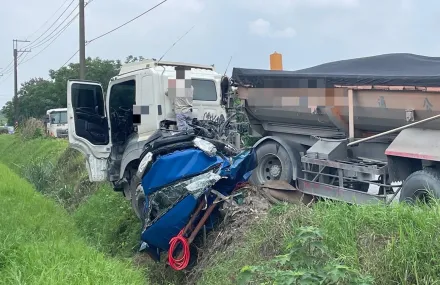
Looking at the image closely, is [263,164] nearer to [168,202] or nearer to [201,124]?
[201,124]

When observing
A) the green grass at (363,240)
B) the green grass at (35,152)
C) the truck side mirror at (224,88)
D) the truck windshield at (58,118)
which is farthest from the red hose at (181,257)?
the truck windshield at (58,118)

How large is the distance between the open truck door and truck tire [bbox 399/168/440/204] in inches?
220

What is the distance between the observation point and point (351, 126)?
6.82 m

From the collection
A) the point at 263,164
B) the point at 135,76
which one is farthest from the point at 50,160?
the point at 263,164

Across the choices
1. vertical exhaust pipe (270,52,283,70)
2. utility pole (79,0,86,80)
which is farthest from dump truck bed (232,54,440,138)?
utility pole (79,0,86,80)

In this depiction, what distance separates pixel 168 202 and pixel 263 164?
2.36 metres

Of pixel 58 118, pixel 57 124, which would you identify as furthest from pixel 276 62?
pixel 58 118

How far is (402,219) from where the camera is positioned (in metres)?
4.17

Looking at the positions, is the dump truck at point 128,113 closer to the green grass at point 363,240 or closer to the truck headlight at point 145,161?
the truck headlight at point 145,161

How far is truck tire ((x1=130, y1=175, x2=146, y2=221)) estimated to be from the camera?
7570 millimetres

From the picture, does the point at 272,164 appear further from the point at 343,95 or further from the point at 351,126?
the point at 343,95

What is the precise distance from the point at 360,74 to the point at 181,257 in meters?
3.31

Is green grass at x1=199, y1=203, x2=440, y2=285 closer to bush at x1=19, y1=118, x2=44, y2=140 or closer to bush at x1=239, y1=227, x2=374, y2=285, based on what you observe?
bush at x1=239, y1=227, x2=374, y2=285

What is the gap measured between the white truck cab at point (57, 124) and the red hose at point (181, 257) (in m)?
23.0
